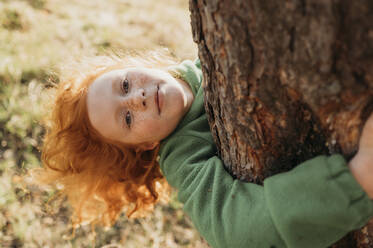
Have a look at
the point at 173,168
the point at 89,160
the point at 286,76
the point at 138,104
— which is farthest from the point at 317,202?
the point at 89,160

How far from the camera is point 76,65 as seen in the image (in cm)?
232

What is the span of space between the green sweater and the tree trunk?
0.30 feet

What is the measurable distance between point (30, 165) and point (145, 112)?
5.39 feet

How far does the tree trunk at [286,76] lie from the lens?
896mm

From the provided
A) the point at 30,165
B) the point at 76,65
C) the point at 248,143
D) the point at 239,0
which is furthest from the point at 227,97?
the point at 30,165

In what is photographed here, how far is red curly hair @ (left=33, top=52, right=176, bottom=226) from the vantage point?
6.66 feet

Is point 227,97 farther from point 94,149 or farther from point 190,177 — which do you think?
point 94,149

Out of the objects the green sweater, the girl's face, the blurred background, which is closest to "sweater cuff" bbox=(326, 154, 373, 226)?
the green sweater

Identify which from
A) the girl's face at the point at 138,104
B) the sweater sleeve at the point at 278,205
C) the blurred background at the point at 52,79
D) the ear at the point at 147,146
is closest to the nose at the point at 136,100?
the girl's face at the point at 138,104

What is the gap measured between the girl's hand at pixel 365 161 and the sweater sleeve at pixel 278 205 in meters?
0.03

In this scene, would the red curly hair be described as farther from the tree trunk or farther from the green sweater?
the tree trunk

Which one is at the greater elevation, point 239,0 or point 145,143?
point 239,0

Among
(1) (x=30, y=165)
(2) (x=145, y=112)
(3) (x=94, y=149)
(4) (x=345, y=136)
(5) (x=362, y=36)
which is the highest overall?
(5) (x=362, y=36)

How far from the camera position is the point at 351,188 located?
1086 millimetres
